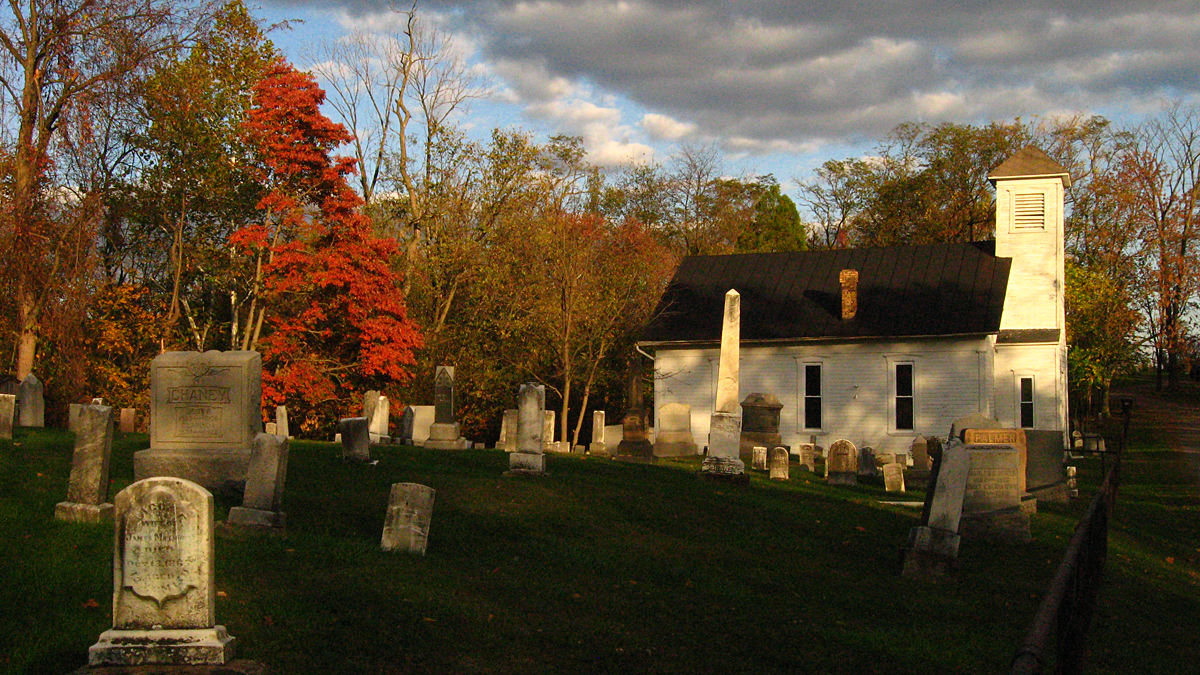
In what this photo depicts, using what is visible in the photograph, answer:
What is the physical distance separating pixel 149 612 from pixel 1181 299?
52.5 metres

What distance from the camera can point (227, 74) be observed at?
3253cm

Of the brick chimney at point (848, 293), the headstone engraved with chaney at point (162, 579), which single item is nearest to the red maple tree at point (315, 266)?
the brick chimney at point (848, 293)

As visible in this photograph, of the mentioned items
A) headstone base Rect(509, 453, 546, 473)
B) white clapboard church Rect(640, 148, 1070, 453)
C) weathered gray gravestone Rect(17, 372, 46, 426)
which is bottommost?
headstone base Rect(509, 453, 546, 473)

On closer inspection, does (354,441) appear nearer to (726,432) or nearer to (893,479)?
(726,432)

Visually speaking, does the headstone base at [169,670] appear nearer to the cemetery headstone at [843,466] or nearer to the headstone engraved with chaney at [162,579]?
the headstone engraved with chaney at [162,579]

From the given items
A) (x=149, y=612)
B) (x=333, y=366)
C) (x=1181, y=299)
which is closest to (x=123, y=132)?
(x=333, y=366)

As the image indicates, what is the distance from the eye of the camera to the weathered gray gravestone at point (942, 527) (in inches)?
409

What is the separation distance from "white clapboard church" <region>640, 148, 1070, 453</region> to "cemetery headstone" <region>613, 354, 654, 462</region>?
323 centimetres

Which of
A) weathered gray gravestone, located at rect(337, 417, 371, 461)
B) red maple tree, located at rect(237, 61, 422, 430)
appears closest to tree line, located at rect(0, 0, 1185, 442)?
red maple tree, located at rect(237, 61, 422, 430)

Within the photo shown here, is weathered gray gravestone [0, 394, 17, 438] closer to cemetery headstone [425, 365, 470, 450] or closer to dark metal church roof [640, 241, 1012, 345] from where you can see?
cemetery headstone [425, 365, 470, 450]

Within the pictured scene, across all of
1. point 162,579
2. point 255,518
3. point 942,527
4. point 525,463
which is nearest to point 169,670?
point 162,579

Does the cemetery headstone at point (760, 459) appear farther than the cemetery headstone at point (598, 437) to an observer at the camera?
No

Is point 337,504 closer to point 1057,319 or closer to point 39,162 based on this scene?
point 39,162

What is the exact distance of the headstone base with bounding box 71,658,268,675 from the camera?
17.2 ft
